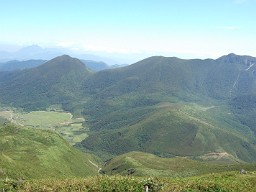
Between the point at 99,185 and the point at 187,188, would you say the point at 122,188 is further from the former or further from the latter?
the point at 187,188

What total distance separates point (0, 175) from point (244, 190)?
396ft

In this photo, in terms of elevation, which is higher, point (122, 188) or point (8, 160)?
point (122, 188)

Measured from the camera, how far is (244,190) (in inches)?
3403

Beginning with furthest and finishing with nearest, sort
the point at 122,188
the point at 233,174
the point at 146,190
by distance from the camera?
the point at 233,174
the point at 122,188
the point at 146,190

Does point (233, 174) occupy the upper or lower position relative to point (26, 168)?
upper

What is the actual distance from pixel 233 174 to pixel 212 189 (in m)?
32.4

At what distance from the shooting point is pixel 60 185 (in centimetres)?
8694

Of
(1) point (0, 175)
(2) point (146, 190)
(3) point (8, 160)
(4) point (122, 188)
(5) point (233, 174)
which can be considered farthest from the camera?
(3) point (8, 160)

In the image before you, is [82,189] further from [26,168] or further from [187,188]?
[26,168]

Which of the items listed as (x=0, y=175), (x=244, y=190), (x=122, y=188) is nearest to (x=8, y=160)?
(x=0, y=175)

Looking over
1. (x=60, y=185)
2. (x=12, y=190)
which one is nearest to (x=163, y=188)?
(x=60, y=185)

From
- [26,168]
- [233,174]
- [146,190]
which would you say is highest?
[146,190]

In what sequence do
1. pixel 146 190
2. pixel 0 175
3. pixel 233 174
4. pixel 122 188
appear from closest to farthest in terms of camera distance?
1. pixel 146 190
2. pixel 122 188
3. pixel 233 174
4. pixel 0 175

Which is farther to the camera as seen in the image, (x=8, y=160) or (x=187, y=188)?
(x=8, y=160)
